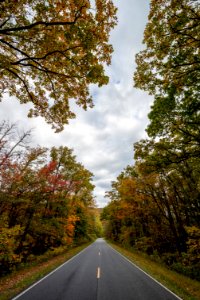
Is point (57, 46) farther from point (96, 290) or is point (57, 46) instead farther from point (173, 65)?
point (96, 290)

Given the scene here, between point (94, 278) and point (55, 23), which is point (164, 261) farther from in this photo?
point (55, 23)

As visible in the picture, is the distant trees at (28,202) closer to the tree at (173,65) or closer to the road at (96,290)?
the road at (96,290)

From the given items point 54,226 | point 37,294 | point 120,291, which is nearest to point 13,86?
point 37,294

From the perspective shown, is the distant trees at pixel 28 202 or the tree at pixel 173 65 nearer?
the tree at pixel 173 65

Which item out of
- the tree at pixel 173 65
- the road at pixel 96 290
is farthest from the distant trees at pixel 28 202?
the tree at pixel 173 65

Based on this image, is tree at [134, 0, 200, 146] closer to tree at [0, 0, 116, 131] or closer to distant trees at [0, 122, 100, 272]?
tree at [0, 0, 116, 131]

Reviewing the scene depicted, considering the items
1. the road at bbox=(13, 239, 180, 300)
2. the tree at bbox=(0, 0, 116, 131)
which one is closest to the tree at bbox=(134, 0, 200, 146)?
the tree at bbox=(0, 0, 116, 131)

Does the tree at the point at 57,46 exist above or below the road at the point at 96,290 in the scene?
above

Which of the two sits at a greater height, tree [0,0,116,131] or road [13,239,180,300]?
tree [0,0,116,131]

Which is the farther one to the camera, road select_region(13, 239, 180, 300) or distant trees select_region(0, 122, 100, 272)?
distant trees select_region(0, 122, 100, 272)

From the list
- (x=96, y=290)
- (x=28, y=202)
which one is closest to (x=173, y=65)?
(x=96, y=290)

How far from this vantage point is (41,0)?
4461 mm

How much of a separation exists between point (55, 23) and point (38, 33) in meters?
0.66

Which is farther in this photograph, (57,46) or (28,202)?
(28,202)
